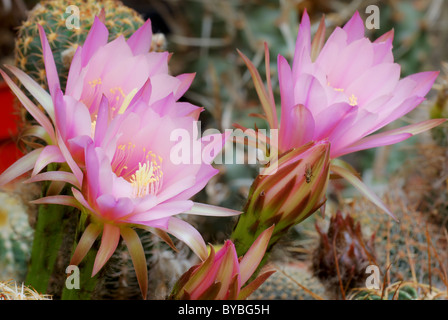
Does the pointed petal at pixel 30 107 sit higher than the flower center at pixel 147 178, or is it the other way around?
the pointed petal at pixel 30 107

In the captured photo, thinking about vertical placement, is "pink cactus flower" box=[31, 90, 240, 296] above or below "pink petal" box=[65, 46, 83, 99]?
below

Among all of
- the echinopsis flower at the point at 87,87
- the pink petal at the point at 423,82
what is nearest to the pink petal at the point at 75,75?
the echinopsis flower at the point at 87,87

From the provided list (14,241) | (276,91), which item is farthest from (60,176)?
(276,91)

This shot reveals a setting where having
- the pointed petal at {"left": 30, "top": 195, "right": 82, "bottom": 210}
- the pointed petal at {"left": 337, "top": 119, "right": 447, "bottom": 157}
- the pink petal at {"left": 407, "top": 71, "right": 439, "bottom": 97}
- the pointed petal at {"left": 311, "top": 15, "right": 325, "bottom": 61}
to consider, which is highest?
the pointed petal at {"left": 311, "top": 15, "right": 325, "bottom": 61}

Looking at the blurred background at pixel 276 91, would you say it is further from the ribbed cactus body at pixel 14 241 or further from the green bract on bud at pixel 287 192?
the green bract on bud at pixel 287 192

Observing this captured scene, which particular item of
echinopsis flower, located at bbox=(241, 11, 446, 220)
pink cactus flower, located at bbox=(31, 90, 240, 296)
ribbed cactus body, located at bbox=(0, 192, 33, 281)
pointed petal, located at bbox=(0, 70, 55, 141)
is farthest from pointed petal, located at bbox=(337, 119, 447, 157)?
ribbed cactus body, located at bbox=(0, 192, 33, 281)

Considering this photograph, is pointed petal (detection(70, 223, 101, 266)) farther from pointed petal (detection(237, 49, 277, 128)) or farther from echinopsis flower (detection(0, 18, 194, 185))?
→ pointed petal (detection(237, 49, 277, 128))

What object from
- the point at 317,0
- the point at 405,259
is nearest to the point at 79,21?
the point at 405,259
